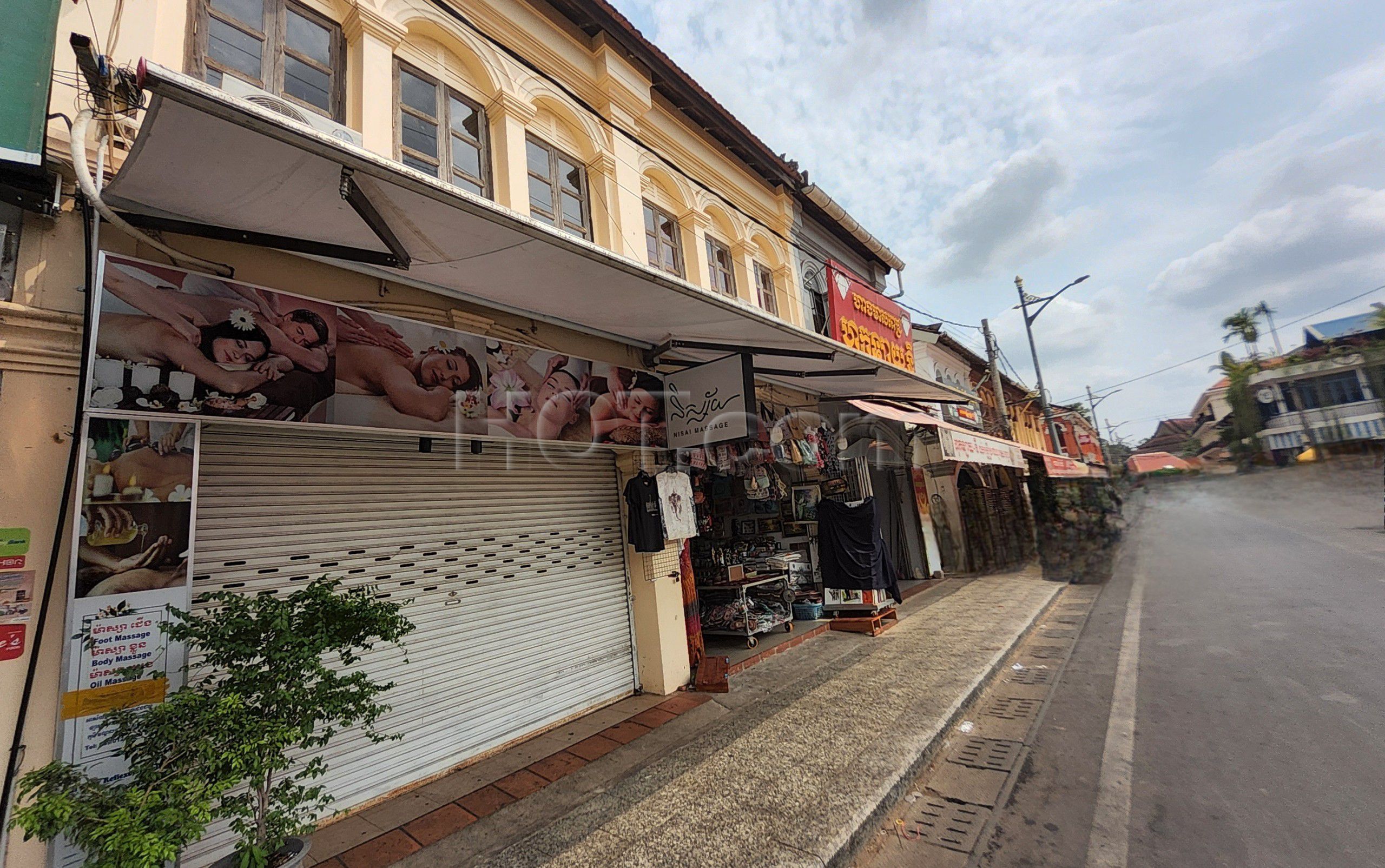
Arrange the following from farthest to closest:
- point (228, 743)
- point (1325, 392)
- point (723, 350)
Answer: point (1325, 392) < point (723, 350) < point (228, 743)

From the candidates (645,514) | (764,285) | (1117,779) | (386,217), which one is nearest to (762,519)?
(645,514)

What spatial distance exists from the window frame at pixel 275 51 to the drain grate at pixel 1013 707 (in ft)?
27.9

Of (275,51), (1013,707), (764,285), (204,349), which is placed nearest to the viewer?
(204,349)

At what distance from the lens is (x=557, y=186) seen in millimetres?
6395

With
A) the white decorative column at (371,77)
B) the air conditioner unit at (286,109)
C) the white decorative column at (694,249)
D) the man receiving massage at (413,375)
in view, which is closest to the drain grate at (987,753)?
the man receiving massage at (413,375)

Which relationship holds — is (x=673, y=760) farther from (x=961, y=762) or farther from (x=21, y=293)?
(x=21, y=293)

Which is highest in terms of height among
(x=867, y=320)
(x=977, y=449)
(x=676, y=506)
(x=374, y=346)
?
(x=867, y=320)

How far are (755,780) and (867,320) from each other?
8.21m

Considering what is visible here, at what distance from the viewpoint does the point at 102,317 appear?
106 inches

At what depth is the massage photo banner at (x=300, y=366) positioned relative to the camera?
278cm

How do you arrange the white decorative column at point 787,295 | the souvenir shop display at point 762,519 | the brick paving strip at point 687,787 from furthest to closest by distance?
the white decorative column at point 787,295
the souvenir shop display at point 762,519
the brick paving strip at point 687,787

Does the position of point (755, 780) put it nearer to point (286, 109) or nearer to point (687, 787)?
point (687, 787)

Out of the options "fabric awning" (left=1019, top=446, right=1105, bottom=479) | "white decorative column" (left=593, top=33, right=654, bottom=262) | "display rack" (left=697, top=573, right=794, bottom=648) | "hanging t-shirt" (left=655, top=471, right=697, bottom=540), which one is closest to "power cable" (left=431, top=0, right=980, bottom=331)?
"white decorative column" (left=593, top=33, right=654, bottom=262)

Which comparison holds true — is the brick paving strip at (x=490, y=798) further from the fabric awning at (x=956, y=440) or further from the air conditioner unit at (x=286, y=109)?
the fabric awning at (x=956, y=440)
